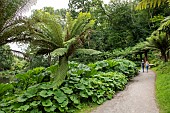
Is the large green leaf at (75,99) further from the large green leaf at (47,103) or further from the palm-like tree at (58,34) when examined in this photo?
the large green leaf at (47,103)

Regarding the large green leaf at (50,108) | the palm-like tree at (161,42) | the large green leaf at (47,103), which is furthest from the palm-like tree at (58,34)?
the palm-like tree at (161,42)

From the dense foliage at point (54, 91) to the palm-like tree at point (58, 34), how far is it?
0.49 meters

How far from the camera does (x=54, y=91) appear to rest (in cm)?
711

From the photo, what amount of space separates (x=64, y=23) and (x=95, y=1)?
24.6 metres

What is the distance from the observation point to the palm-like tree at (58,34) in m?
7.29

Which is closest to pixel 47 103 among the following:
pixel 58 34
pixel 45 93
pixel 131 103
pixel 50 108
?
pixel 50 108

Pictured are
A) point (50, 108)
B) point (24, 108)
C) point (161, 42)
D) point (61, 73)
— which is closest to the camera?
point (24, 108)

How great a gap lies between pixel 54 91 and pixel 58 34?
1.86 metres

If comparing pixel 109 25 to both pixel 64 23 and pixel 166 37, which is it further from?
pixel 64 23

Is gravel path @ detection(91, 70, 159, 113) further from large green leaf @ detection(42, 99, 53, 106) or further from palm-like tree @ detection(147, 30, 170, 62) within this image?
palm-like tree @ detection(147, 30, 170, 62)

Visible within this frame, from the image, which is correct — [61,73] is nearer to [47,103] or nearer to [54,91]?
[54,91]

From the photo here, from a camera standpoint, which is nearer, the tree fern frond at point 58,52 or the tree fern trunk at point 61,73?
the tree fern frond at point 58,52

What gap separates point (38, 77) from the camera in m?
8.28

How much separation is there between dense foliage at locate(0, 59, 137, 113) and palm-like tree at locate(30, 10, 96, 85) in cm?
49
